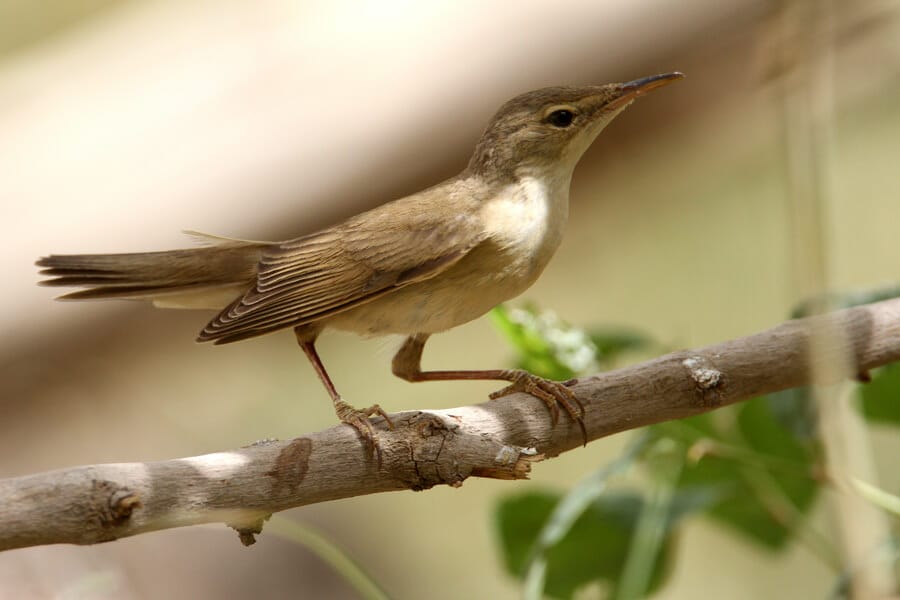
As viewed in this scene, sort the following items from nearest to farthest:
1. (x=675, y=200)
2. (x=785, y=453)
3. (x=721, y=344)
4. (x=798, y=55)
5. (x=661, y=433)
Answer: (x=798, y=55) → (x=721, y=344) → (x=661, y=433) → (x=785, y=453) → (x=675, y=200)

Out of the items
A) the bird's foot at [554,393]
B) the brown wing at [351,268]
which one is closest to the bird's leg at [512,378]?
the bird's foot at [554,393]

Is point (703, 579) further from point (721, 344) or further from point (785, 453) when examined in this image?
point (721, 344)

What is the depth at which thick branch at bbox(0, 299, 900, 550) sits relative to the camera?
58.9 inches

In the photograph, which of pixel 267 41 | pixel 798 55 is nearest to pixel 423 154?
pixel 267 41

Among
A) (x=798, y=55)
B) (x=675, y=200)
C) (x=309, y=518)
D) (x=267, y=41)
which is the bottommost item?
(x=309, y=518)

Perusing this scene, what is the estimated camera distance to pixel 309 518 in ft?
17.6

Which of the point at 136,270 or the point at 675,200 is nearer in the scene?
the point at 136,270

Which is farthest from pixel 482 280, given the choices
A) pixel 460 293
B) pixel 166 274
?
pixel 166 274

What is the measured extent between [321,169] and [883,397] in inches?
164

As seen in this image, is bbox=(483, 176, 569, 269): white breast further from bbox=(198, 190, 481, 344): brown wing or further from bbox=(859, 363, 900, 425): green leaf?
bbox=(859, 363, 900, 425): green leaf

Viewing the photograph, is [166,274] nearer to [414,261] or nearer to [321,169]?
[414,261]

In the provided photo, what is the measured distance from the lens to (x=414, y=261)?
2641mm

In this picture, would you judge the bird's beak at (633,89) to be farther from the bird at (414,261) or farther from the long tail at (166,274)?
the long tail at (166,274)

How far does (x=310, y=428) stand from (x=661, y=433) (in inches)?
148
